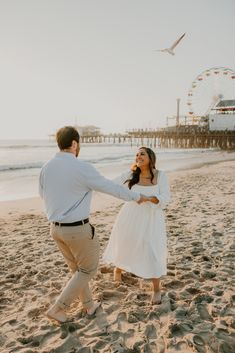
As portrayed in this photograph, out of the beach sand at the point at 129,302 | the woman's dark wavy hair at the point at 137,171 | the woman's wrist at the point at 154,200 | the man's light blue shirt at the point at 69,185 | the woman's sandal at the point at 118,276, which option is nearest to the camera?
the man's light blue shirt at the point at 69,185

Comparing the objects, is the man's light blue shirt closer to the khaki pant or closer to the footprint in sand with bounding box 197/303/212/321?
the khaki pant

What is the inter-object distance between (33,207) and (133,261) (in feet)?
20.0

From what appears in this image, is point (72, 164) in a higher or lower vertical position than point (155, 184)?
higher

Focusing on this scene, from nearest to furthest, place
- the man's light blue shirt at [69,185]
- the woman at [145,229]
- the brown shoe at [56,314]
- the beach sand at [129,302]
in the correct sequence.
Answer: the man's light blue shirt at [69,185] → the beach sand at [129,302] → the brown shoe at [56,314] → the woman at [145,229]

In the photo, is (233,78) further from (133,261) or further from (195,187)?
(133,261)

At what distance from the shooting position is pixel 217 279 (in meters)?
3.99

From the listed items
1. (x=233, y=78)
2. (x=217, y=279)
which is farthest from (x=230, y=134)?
(x=217, y=279)

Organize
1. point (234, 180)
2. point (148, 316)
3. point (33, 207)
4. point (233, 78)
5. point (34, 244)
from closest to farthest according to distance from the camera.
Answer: point (148, 316) < point (34, 244) < point (33, 207) < point (234, 180) < point (233, 78)

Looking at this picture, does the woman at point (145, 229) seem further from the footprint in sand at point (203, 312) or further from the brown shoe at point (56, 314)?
the brown shoe at point (56, 314)

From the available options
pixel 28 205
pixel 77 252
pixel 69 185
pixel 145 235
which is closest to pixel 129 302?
pixel 145 235

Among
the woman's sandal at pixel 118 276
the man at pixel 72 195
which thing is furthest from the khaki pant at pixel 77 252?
the woman's sandal at pixel 118 276

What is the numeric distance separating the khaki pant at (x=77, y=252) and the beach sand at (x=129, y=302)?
0.41m

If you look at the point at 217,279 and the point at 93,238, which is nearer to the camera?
the point at 93,238

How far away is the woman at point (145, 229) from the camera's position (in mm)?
3475
